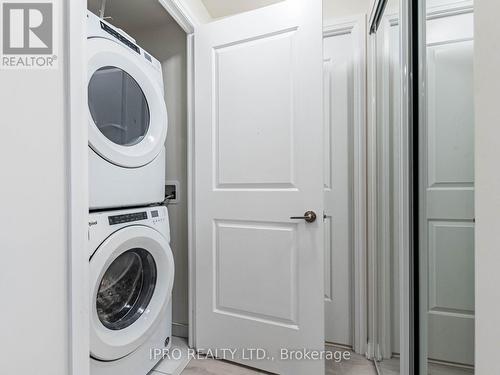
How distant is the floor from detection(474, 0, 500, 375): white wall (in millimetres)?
1216

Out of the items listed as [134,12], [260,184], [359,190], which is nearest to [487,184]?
[260,184]

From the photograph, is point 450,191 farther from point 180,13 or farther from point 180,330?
point 180,330

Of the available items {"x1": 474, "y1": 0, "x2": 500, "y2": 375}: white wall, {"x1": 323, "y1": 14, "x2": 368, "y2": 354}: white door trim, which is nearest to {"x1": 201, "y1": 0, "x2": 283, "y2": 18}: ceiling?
{"x1": 323, "y1": 14, "x2": 368, "y2": 354}: white door trim

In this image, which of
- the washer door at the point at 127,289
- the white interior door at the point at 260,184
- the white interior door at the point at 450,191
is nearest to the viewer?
the white interior door at the point at 450,191

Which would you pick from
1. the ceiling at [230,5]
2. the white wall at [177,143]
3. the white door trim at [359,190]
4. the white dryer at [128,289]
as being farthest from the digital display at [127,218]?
the ceiling at [230,5]

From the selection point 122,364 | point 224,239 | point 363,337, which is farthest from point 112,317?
point 363,337

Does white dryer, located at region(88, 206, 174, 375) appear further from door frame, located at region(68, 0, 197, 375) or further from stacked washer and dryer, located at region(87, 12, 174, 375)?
door frame, located at region(68, 0, 197, 375)

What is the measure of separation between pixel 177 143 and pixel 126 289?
928 millimetres

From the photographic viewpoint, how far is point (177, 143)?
5.72 ft

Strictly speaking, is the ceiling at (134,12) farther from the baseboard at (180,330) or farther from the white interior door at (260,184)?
the baseboard at (180,330)

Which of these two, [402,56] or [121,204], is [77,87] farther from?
[402,56]

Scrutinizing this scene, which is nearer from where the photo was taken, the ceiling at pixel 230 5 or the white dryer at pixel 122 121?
the white dryer at pixel 122 121

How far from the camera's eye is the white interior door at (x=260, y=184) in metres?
1.30
